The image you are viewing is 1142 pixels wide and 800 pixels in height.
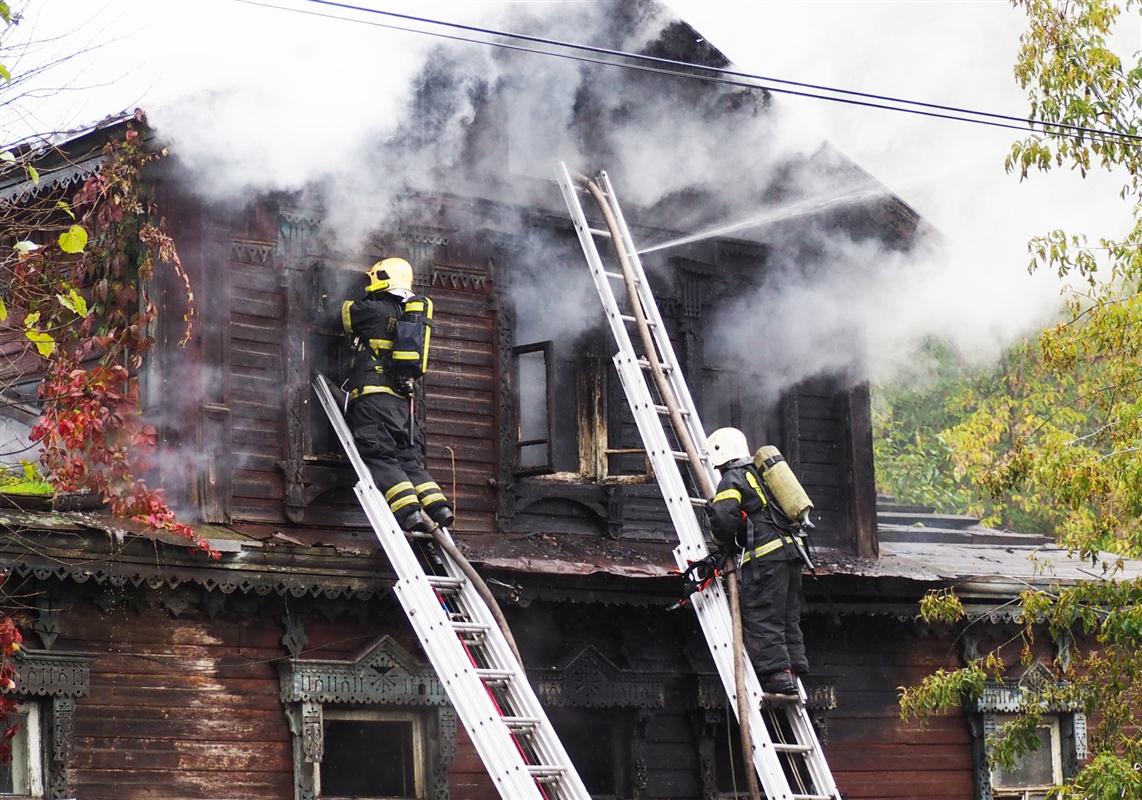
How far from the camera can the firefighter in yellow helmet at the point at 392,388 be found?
38.2 feet

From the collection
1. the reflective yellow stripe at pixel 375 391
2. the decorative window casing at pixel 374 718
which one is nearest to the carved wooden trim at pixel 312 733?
the decorative window casing at pixel 374 718

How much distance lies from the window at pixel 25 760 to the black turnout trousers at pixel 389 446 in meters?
2.54

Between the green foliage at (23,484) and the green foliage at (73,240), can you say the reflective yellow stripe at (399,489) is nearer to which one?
the green foliage at (23,484)

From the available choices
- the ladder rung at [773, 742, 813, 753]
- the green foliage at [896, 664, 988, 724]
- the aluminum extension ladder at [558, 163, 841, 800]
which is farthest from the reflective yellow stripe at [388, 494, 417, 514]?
the green foliage at [896, 664, 988, 724]

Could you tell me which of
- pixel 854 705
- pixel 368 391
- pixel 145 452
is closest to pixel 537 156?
pixel 368 391

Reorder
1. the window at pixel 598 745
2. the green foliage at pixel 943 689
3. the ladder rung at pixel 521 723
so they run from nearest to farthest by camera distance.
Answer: the ladder rung at pixel 521 723 < the green foliage at pixel 943 689 < the window at pixel 598 745

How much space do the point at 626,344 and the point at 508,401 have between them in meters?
1.24

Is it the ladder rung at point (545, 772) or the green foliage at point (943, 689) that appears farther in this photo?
the green foliage at point (943, 689)

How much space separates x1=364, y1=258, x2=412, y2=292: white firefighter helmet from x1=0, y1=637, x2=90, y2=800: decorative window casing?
311 centimetres

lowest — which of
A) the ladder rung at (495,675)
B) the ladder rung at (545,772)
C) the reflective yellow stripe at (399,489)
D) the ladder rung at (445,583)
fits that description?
the ladder rung at (545,772)

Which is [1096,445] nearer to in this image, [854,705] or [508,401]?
[854,705]

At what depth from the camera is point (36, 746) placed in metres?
10.7

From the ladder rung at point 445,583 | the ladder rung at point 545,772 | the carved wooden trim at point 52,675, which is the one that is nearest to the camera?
the ladder rung at point 545,772

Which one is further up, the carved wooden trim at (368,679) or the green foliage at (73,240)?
the green foliage at (73,240)
